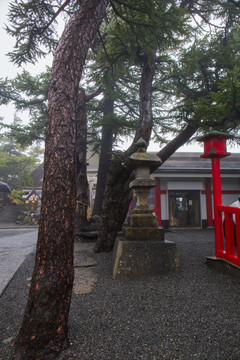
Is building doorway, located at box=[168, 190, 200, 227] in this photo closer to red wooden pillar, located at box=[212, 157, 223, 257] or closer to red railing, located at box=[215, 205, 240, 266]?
red wooden pillar, located at box=[212, 157, 223, 257]

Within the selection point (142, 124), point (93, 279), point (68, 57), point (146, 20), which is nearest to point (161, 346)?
point (93, 279)

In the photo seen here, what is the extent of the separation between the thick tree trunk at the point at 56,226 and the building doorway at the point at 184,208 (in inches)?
429

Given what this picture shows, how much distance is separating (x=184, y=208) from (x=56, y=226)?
11556 mm

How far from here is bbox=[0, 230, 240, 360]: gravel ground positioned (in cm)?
179

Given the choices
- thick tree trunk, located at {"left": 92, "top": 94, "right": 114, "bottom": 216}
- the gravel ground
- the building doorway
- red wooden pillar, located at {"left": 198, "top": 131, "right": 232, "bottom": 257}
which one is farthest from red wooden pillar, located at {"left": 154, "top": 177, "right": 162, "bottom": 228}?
the gravel ground

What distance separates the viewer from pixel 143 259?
150 inches

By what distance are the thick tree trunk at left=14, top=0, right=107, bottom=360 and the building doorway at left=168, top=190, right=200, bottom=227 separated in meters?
10.9

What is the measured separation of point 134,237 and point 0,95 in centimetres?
918

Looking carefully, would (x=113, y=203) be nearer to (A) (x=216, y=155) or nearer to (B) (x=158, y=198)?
(A) (x=216, y=155)

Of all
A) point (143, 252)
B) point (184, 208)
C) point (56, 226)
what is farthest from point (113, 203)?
point (184, 208)

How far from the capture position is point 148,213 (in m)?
4.29

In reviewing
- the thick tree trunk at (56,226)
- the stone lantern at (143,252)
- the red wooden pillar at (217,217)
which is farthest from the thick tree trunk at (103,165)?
the thick tree trunk at (56,226)

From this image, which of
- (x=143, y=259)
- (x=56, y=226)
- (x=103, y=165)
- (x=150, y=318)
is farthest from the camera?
(x=103, y=165)

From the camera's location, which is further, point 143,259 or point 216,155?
point 216,155
